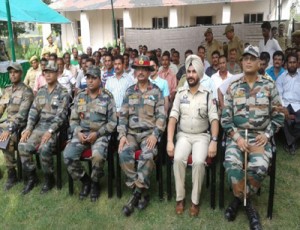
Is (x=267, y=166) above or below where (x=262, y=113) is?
below

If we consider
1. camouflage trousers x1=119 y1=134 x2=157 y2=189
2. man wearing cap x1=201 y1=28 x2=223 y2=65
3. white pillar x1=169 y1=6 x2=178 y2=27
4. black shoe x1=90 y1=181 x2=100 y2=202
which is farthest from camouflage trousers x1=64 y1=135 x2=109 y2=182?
white pillar x1=169 y1=6 x2=178 y2=27

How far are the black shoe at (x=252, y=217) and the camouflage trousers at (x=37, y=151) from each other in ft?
7.21

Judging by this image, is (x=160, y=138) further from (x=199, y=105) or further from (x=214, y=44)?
(x=214, y=44)

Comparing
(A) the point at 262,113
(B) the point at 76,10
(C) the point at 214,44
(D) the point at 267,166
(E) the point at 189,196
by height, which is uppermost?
(B) the point at 76,10

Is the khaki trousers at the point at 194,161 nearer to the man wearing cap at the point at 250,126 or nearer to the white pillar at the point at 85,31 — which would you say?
the man wearing cap at the point at 250,126

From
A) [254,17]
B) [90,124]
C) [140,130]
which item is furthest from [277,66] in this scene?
[254,17]

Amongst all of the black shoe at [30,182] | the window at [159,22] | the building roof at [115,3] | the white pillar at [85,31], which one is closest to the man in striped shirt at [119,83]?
the black shoe at [30,182]

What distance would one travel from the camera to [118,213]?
3467mm

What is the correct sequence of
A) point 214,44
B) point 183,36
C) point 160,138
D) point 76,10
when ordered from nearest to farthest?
point 160,138
point 214,44
point 183,36
point 76,10

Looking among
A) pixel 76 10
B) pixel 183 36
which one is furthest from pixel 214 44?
pixel 76 10

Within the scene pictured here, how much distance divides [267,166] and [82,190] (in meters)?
2.03

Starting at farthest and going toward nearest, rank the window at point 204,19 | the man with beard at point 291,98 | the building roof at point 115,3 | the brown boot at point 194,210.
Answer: the window at point 204,19 < the building roof at point 115,3 < the man with beard at point 291,98 < the brown boot at point 194,210

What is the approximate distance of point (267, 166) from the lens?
3064mm

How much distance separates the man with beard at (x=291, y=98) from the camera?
4.75m
